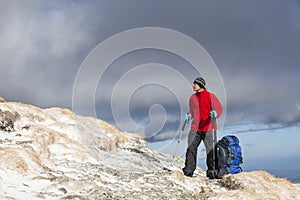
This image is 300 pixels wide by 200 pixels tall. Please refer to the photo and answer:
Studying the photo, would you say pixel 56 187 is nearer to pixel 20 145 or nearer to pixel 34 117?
pixel 20 145

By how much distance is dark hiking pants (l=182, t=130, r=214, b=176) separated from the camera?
14852mm

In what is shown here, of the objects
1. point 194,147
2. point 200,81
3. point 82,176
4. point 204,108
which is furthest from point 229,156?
point 82,176

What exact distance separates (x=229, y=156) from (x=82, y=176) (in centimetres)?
672

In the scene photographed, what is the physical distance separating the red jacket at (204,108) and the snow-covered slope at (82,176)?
2.23m

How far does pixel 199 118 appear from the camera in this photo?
588 inches

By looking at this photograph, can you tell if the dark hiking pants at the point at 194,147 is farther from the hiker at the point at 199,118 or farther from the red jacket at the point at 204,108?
the red jacket at the point at 204,108

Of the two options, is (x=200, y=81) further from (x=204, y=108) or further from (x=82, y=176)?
(x=82, y=176)

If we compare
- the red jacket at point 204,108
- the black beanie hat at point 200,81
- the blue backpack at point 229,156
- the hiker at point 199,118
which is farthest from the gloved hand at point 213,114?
the blue backpack at point 229,156

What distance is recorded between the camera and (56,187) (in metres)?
10.7

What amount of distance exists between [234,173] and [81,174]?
700 cm

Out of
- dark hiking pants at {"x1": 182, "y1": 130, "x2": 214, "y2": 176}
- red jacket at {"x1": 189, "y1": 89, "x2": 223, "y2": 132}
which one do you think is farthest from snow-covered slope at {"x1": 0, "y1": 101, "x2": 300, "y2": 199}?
red jacket at {"x1": 189, "y1": 89, "x2": 223, "y2": 132}

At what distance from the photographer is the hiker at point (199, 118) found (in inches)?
586

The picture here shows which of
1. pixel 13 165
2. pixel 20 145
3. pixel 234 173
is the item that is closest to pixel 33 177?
pixel 13 165

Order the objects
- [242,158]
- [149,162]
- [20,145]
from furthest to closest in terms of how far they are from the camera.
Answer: [149,162] < [242,158] < [20,145]
